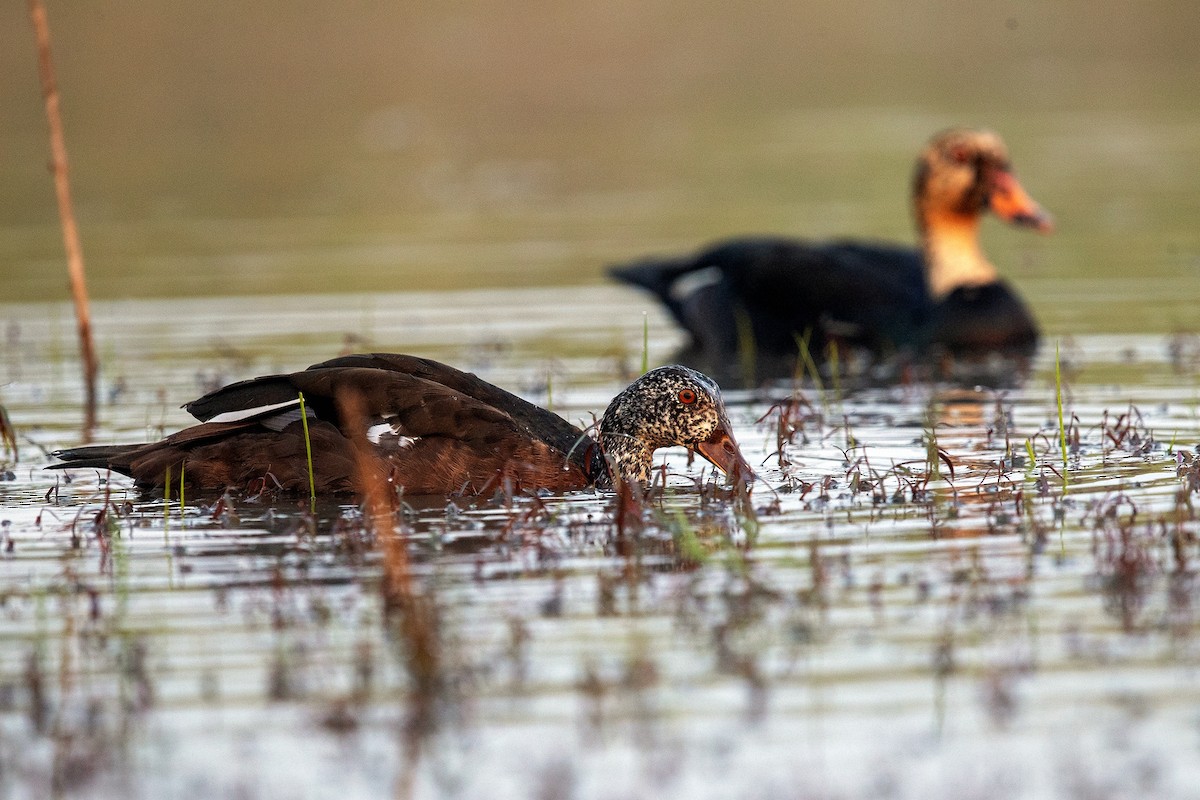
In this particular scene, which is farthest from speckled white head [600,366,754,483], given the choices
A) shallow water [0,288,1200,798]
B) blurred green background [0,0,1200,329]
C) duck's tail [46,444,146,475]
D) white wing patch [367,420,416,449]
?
blurred green background [0,0,1200,329]

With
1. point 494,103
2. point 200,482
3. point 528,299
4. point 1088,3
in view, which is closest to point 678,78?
point 494,103

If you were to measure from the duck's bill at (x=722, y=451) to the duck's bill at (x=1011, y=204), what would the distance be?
6304 mm

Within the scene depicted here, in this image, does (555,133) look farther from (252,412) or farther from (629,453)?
(252,412)

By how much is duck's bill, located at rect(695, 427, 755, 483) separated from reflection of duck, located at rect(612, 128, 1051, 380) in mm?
3952

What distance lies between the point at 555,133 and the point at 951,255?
15223mm

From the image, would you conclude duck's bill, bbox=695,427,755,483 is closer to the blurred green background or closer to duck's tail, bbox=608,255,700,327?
duck's tail, bbox=608,255,700,327

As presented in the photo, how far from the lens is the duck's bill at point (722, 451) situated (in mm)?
7360

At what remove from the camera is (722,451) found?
749 cm

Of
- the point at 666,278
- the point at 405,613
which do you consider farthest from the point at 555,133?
the point at 405,613

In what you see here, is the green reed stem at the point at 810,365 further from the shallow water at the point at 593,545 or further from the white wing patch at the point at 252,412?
the white wing patch at the point at 252,412

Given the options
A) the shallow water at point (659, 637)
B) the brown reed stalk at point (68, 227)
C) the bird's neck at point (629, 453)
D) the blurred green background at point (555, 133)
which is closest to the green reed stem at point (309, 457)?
the shallow water at point (659, 637)

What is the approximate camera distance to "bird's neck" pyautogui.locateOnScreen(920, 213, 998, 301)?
42.5 feet

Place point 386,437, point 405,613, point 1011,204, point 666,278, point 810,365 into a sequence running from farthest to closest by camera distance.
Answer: point 1011,204
point 666,278
point 810,365
point 386,437
point 405,613

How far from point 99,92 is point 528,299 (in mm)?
18721
